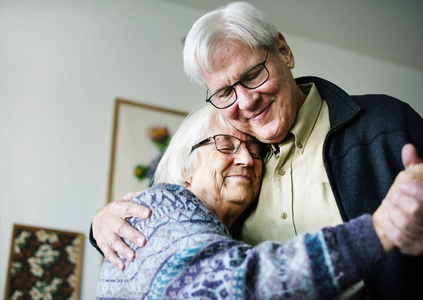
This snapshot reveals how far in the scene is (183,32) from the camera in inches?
143

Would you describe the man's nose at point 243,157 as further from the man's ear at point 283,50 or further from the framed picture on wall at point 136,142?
the framed picture on wall at point 136,142

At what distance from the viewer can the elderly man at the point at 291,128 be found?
1337mm

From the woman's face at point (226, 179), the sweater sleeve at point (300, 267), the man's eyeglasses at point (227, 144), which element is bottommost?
the sweater sleeve at point (300, 267)

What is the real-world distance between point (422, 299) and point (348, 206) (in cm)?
29

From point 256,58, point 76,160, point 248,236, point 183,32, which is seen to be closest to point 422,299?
point 248,236

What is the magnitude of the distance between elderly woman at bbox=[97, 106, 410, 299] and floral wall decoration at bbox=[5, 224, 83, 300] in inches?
60.6

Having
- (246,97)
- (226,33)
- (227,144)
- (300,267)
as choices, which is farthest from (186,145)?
(300,267)

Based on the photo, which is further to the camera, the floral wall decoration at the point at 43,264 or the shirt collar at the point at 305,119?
the floral wall decoration at the point at 43,264

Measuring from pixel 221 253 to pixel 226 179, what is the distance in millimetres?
572

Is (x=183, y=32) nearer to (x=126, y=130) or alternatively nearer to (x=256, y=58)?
(x=126, y=130)

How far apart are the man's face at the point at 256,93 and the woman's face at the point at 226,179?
0.34ft

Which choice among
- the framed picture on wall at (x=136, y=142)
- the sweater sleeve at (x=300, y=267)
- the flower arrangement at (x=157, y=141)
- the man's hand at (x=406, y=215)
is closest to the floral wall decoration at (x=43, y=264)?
the framed picture on wall at (x=136, y=142)

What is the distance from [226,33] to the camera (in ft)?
5.03

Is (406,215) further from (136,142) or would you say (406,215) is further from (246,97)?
(136,142)
